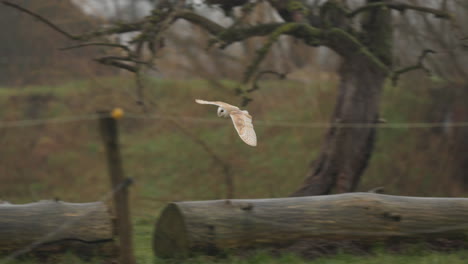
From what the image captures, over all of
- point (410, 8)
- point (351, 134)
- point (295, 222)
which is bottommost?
point (295, 222)

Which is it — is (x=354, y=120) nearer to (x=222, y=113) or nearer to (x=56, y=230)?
(x=222, y=113)

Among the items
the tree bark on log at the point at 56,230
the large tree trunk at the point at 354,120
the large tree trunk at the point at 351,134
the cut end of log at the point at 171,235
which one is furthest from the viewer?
the large tree trunk at the point at 351,134

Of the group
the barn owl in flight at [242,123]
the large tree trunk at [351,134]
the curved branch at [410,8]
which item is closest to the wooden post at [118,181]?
the barn owl in flight at [242,123]

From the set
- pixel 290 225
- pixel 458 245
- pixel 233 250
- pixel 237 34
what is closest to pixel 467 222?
pixel 458 245

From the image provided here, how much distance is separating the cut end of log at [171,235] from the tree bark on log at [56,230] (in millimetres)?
383

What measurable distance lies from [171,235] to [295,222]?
3.39 feet

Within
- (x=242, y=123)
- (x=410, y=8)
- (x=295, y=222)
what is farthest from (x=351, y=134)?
(x=295, y=222)

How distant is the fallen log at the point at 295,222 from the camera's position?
454 centimetres

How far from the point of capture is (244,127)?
4848 millimetres

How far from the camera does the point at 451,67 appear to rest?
442 inches

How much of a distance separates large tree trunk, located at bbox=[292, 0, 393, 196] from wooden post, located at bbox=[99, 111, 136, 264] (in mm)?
4230

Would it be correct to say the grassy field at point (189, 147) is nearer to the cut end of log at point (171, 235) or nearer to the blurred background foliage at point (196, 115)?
the blurred background foliage at point (196, 115)

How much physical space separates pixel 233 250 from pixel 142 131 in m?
10.8

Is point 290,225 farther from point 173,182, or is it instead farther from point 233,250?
point 173,182
